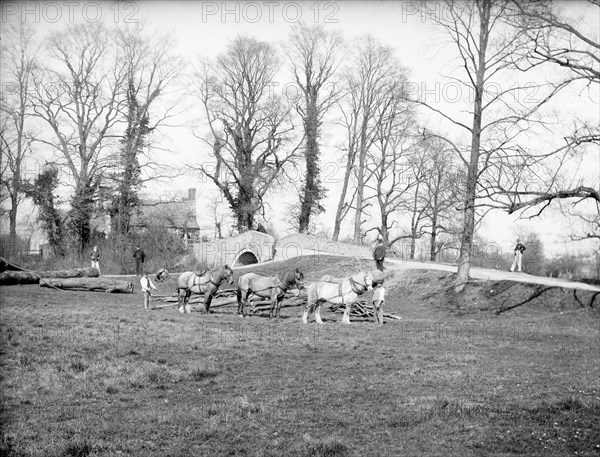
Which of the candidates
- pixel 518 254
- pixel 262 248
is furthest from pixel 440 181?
pixel 262 248

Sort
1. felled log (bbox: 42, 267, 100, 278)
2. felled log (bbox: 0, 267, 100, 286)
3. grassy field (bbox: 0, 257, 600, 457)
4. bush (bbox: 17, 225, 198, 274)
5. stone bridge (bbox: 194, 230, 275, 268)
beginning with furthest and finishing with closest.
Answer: stone bridge (bbox: 194, 230, 275, 268) → bush (bbox: 17, 225, 198, 274) → felled log (bbox: 42, 267, 100, 278) → felled log (bbox: 0, 267, 100, 286) → grassy field (bbox: 0, 257, 600, 457)

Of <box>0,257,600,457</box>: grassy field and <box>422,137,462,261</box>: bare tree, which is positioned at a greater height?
<box>422,137,462,261</box>: bare tree

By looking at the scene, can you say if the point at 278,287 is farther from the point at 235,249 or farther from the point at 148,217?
the point at 148,217

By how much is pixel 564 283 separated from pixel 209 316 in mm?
15142

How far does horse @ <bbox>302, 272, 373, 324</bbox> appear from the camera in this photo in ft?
60.4

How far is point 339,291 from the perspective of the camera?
18828 millimetres

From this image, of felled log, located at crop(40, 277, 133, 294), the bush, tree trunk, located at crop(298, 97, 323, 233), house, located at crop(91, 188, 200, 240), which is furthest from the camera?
tree trunk, located at crop(298, 97, 323, 233)

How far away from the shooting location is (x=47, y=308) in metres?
18.1

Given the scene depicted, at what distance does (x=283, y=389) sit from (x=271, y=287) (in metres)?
10.6

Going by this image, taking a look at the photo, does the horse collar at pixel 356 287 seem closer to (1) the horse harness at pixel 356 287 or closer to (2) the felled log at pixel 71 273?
(1) the horse harness at pixel 356 287

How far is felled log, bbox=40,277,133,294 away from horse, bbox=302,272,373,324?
12.9 m

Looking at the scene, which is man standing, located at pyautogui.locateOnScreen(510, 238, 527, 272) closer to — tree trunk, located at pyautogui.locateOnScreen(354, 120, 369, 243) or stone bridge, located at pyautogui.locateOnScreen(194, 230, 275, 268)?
tree trunk, located at pyautogui.locateOnScreen(354, 120, 369, 243)

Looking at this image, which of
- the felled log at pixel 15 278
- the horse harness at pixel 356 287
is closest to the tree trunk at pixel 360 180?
the felled log at pixel 15 278

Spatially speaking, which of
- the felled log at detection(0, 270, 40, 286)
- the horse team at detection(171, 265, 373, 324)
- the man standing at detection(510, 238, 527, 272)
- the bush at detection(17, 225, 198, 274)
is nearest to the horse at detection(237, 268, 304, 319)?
the horse team at detection(171, 265, 373, 324)
